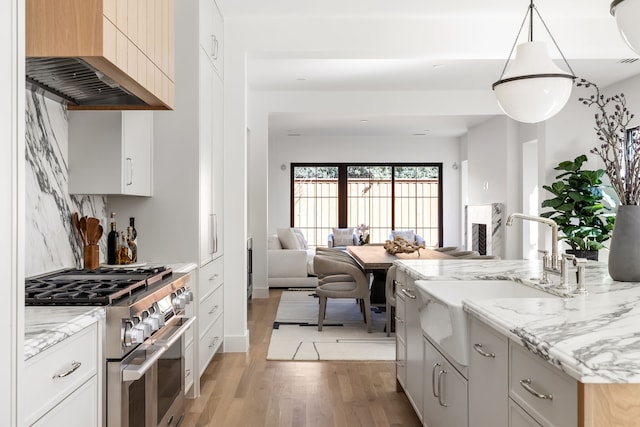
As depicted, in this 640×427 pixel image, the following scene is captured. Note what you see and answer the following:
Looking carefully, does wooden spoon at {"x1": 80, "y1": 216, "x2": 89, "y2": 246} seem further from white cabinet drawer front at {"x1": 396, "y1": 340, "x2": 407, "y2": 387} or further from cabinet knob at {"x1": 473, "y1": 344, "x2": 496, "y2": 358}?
cabinet knob at {"x1": 473, "y1": 344, "x2": 496, "y2": 358}

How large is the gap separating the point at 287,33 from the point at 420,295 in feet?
9.66

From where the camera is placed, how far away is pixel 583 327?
57.8 inches

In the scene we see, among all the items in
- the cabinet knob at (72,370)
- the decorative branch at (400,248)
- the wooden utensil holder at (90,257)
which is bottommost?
the cabinet knob at (72,370)

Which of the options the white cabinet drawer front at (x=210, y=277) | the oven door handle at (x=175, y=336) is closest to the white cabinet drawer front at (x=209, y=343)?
the white cabinet drawer front at (x=210, y=277)

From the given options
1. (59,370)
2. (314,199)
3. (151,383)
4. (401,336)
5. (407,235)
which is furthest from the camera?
(314,199)

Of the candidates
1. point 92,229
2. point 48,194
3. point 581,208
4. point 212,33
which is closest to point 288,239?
point 581,208

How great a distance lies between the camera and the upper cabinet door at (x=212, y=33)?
3.72 meters

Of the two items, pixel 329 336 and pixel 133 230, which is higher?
pixel 133 230

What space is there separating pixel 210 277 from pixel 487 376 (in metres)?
2.49

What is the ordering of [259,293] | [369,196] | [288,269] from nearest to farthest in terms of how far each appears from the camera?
[259,293], [288,269], [369,196]

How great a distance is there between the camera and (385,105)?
762 centimetres

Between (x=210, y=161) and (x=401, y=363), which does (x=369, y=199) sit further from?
(x=401, y=363)

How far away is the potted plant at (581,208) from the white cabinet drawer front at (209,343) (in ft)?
14.3

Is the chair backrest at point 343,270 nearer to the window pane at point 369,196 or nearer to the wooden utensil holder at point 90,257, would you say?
the wooden utensil holder at point 90,257
